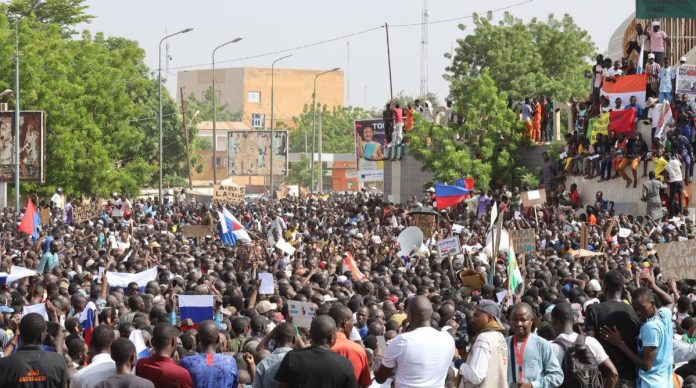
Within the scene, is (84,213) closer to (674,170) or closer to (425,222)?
(425,222)

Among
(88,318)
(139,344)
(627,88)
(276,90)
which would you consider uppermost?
(276,90)

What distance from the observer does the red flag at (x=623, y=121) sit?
31750 millimetres

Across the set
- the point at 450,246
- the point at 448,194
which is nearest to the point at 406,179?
the point at 448,194

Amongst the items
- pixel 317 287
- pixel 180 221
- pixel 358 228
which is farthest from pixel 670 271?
pixel 180 221

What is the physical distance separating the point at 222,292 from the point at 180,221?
850 inches

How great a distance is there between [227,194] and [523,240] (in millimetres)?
21349

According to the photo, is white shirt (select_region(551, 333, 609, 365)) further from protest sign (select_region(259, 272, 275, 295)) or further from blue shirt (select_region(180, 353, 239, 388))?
protest sign (select_region(259, 272, 275, 295))

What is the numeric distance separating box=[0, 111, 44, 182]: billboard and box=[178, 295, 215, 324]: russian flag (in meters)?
29.0

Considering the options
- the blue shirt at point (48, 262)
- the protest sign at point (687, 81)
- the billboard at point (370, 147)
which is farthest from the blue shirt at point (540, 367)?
the billboard at point (370, 147)

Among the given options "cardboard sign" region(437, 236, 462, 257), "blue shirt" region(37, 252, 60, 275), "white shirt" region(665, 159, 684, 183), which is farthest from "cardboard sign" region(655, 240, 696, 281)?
"white shirt" region(665, 159, 684, 183)

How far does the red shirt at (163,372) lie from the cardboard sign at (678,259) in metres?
5.66

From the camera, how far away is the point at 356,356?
8352mm

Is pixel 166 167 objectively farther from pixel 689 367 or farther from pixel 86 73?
pixel 689 367

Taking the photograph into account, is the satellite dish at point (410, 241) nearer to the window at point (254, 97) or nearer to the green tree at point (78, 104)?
the green tree at point (78, 104)
